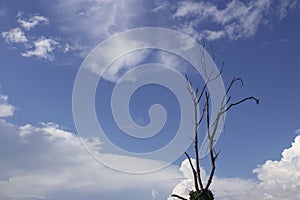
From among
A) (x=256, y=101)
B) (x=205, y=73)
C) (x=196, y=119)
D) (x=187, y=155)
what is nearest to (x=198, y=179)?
(x=187, y=155)

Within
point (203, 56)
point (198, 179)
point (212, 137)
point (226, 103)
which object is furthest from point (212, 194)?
point (203, 56)

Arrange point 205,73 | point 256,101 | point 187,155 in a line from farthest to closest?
point 205,73 < point 187,155 < point 256,101

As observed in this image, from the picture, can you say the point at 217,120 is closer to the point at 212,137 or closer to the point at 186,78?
the point at 212,137

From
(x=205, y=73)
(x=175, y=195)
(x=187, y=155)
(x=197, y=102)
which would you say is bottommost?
(x=175, y=195)

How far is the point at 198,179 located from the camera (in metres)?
15.6

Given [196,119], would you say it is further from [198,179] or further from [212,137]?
[198,179]

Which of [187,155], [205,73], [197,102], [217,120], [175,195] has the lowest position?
[175,195]

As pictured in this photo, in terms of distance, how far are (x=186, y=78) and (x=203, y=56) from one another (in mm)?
1357

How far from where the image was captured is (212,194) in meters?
16.3

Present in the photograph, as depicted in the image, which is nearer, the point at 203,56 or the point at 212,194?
the point at 212,194

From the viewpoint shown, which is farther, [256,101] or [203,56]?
[203,56]

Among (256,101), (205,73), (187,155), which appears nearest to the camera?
(256,101)

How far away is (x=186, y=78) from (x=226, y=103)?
9.45ft

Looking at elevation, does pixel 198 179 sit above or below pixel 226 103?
below
